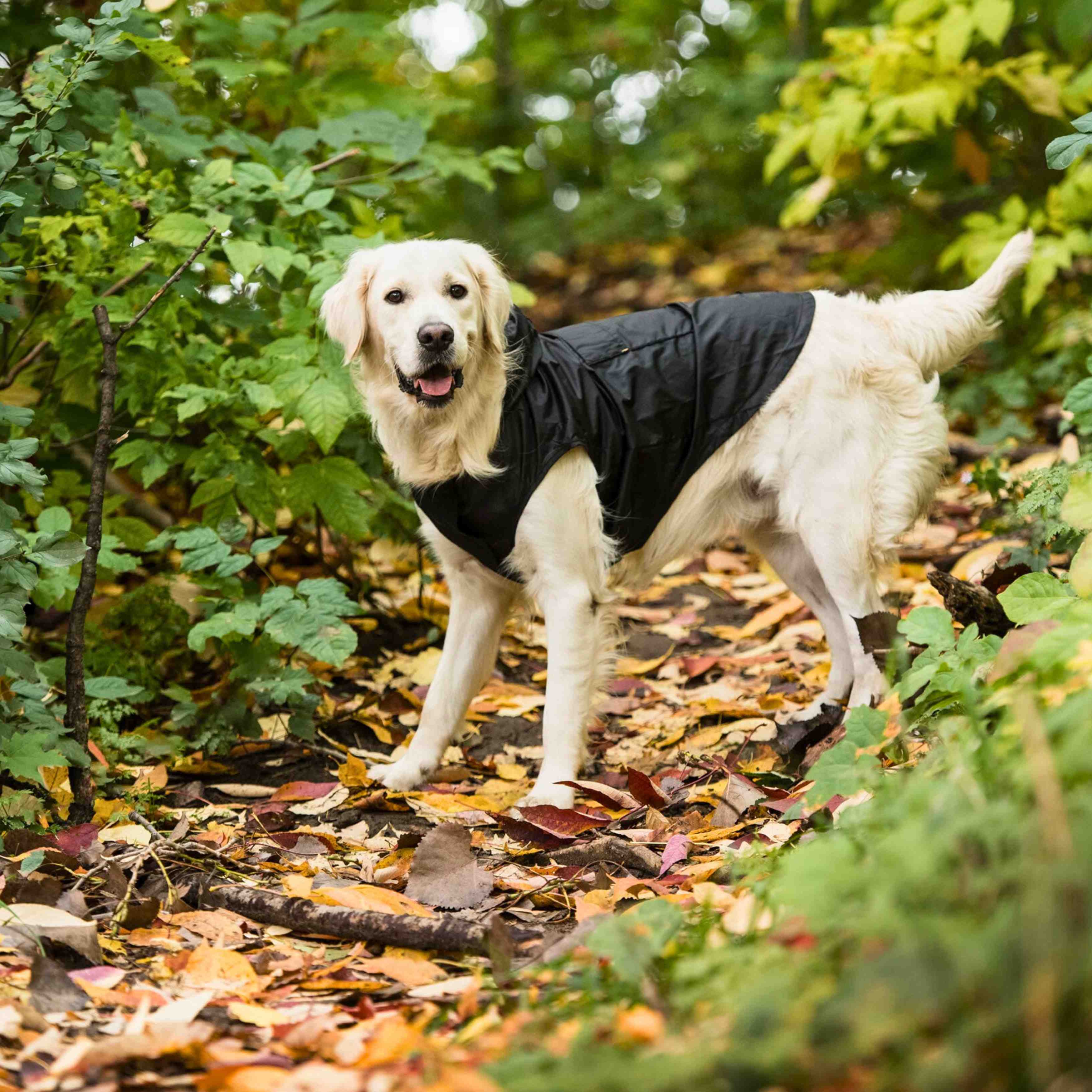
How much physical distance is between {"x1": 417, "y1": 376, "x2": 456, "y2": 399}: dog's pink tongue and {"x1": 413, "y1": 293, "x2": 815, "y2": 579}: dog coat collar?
182 mm

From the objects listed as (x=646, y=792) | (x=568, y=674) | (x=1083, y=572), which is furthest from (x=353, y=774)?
(x=1083, y=572)

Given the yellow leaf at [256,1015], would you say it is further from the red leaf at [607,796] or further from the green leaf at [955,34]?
the green leaf at [955,34]

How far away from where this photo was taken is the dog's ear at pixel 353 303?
3344 mm

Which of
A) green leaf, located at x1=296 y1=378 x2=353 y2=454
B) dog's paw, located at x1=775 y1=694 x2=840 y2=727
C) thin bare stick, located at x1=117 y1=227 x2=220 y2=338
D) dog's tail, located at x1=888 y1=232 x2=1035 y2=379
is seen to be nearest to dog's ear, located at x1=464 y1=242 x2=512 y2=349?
green leaf, located at x1=296 y1=378 x2=353 y2=454

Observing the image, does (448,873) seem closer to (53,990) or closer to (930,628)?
(53,990)

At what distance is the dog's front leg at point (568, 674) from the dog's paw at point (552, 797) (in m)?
0.05

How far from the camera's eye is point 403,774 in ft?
11.5

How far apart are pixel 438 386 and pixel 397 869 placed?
4.34 feet

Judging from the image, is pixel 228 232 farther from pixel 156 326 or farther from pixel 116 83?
pixel 116 83

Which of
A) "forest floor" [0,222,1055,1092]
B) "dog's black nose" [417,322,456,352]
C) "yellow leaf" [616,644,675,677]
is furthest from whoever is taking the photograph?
"yellow leaf" [616,644,675,677]

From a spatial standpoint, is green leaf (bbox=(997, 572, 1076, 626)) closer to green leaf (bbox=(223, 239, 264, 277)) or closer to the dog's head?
the dog's head

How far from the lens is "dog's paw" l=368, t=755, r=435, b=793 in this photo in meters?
3.49

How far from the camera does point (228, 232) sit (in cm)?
355

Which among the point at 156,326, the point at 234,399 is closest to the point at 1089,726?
the point at 234,399
